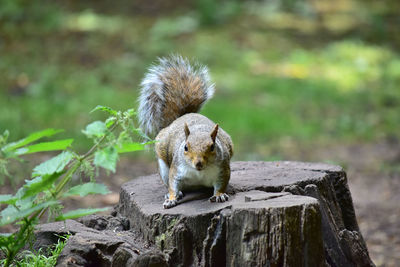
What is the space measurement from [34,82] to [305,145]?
390 cm

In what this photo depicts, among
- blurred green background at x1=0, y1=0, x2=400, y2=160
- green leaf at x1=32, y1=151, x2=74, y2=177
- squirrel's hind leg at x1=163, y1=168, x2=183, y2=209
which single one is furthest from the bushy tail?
blurred green background at x1=0, y1=0, x2=400, y2=160

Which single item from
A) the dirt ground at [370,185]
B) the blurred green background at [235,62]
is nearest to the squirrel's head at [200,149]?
the dirt ground at [370,185]

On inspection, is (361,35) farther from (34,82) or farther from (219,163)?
(219,163)

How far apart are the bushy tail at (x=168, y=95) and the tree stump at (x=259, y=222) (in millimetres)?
449

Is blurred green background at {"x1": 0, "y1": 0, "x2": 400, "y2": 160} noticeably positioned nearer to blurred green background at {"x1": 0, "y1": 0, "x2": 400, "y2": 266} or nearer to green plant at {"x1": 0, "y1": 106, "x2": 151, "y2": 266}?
blurred green background at {"x1": 0, "y1": 0, "x2": 400, "y2": 266}

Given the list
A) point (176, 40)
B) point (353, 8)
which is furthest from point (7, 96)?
point (353, 8)

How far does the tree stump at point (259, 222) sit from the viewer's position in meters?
2.40

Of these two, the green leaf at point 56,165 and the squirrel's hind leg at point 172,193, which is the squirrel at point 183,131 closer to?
the squirrel's hind leg at point 172,193

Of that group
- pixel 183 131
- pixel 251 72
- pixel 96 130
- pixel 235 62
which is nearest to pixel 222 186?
pixel 183 131

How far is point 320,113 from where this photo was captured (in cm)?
801

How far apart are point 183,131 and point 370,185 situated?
3364 mm

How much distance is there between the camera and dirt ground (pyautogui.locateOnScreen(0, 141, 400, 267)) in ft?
14.5

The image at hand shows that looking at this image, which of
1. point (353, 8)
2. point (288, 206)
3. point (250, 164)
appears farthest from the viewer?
point (353, 8)

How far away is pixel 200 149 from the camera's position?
104 inches
